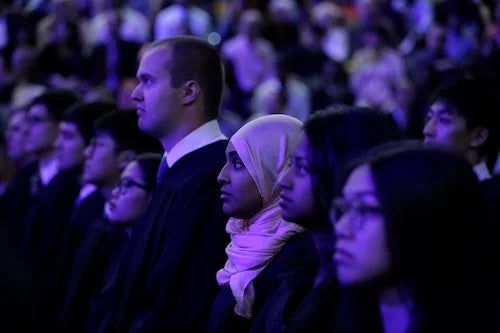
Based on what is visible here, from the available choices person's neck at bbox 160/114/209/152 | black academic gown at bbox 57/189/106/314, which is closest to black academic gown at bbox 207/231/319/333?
person's neck at bbox 160/114/209/152

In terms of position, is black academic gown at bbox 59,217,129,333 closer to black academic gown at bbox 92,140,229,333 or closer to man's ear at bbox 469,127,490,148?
black academic gown at bbox 92,140,229,333

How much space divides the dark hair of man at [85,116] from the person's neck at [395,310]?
3.94 m

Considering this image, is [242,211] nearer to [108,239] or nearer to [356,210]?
[356,210]

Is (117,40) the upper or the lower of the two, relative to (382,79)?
upper

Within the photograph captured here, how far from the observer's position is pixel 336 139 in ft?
11.1

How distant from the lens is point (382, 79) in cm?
1126

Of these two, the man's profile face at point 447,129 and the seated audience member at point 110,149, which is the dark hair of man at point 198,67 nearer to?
the man's profile face at point 447,129

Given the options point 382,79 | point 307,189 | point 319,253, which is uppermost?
point 307,189

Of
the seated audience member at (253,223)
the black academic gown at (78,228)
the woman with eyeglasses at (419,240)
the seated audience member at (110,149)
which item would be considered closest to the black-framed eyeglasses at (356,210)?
the woman with eyeglasses at (419,240)

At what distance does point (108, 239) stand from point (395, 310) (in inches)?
112

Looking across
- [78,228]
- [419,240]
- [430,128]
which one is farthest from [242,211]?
[78,228]

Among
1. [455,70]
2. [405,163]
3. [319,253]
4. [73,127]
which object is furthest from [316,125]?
[455,70]

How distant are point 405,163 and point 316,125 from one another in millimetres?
694

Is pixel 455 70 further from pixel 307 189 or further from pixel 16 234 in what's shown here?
pixel 307 189
